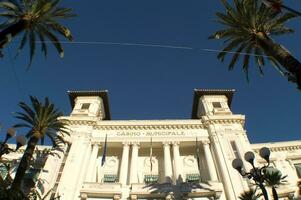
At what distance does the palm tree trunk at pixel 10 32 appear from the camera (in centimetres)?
1514

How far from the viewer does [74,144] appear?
32.9 metres

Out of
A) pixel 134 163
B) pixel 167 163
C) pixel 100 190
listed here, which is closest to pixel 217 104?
pixel 167 163

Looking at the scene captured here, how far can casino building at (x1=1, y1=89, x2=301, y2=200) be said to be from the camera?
28250mm

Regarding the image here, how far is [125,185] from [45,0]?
20340mm

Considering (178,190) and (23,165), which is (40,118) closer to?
(23,165)

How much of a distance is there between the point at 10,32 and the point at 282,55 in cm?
1678

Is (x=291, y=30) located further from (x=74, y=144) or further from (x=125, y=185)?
(x=74, y=144)

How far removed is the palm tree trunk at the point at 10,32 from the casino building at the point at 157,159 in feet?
55.1

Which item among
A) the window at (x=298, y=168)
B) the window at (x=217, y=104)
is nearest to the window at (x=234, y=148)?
the window at (x=217, y=104)

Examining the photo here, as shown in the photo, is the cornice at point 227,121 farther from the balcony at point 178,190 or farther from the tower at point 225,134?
the balcony at point 178,190

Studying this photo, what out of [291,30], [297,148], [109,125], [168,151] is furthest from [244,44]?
[297,148]

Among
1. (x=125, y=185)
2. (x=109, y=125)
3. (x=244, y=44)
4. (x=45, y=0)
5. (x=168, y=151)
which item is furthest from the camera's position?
(x=109, y=125)

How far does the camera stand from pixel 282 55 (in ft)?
52.5

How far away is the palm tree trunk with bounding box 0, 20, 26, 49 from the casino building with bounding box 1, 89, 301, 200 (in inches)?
661
